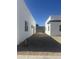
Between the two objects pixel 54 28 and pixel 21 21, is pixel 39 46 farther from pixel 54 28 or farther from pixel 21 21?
pixel 54 28

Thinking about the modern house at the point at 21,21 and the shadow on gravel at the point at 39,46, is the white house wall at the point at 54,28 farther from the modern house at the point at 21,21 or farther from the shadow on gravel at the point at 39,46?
the shadow on gravel at the point at 39,46

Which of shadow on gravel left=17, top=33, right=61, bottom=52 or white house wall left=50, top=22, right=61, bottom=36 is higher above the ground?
white house wall left=50, top=22, right=61, bottom=36

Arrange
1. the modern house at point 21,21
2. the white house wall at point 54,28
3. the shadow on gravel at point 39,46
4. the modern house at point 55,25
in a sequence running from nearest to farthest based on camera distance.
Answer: the shadow on gravel at point 39,46
the modern house at point 21,21
the modern house at point 55,25
the white house wall at point 54,28

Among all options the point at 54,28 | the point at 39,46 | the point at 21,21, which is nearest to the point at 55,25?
the point at 54,28

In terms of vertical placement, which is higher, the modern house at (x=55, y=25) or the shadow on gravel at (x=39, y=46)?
the modern house at (x=55, y=25)

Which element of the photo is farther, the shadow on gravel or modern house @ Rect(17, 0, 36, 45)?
modern house @ Rect(17, 0, 36, 45)

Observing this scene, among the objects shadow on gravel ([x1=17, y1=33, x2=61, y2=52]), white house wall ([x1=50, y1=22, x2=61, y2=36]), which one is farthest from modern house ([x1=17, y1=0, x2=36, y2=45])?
white house wall ([x1=50, y1=22, x2=61, y2=36])

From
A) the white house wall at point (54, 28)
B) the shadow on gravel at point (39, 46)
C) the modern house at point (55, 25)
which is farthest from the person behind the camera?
the white house wall at point (54, 28)

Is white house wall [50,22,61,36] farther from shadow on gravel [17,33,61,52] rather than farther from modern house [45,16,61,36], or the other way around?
A: shadow on gravel [17,33,61,52]

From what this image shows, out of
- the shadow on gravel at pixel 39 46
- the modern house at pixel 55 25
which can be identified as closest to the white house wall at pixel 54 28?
the modern house at pixel 55 25

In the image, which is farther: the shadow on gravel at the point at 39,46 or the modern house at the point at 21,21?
the modern house at the point at 21,21
